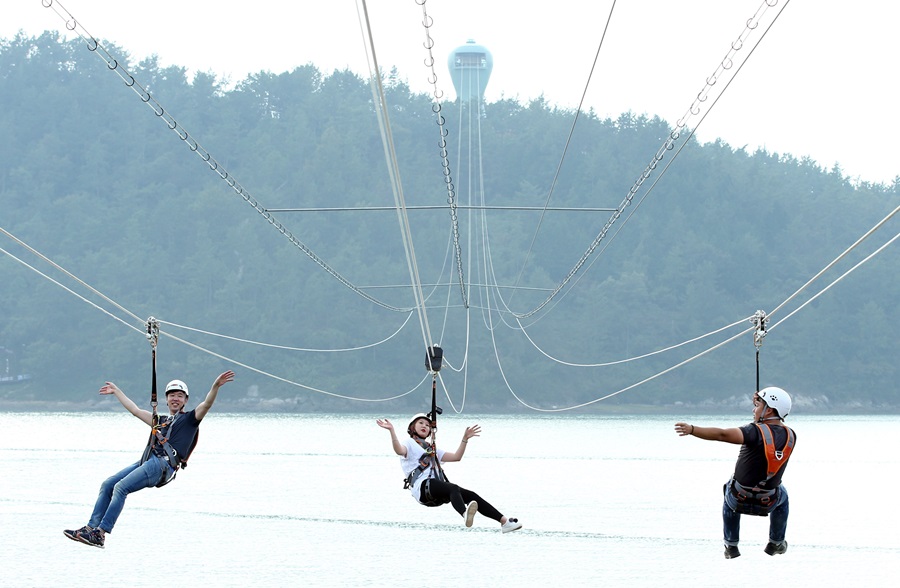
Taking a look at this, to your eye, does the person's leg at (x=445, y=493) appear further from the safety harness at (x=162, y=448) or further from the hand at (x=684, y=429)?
the hand at (x=684, y=429)

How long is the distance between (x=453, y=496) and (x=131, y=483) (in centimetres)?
326

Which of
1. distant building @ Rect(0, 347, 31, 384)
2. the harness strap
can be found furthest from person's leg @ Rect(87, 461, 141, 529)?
distant building @ Rect(0, 347, 31, 384)

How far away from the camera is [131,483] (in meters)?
13.4

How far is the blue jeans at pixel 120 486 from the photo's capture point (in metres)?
13.3

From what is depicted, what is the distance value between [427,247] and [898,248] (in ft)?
130

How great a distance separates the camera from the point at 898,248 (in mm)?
119062

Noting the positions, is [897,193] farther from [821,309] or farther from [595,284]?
[595,284]

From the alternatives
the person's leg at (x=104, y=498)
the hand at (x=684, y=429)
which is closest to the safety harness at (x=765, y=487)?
the hand at (x=684, y=429)

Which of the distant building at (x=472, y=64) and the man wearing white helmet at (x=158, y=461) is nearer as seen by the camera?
the man wearing white helmet at (x=158, y=461)

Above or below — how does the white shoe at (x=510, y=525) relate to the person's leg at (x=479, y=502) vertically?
below

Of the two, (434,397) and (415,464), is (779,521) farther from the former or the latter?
(415,464)

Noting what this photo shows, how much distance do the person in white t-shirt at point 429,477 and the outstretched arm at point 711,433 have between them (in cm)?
388

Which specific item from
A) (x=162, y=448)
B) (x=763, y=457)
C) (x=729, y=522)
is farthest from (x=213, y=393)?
(x=763, y=457)

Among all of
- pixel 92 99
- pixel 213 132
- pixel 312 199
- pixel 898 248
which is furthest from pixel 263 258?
pixel 898 248
